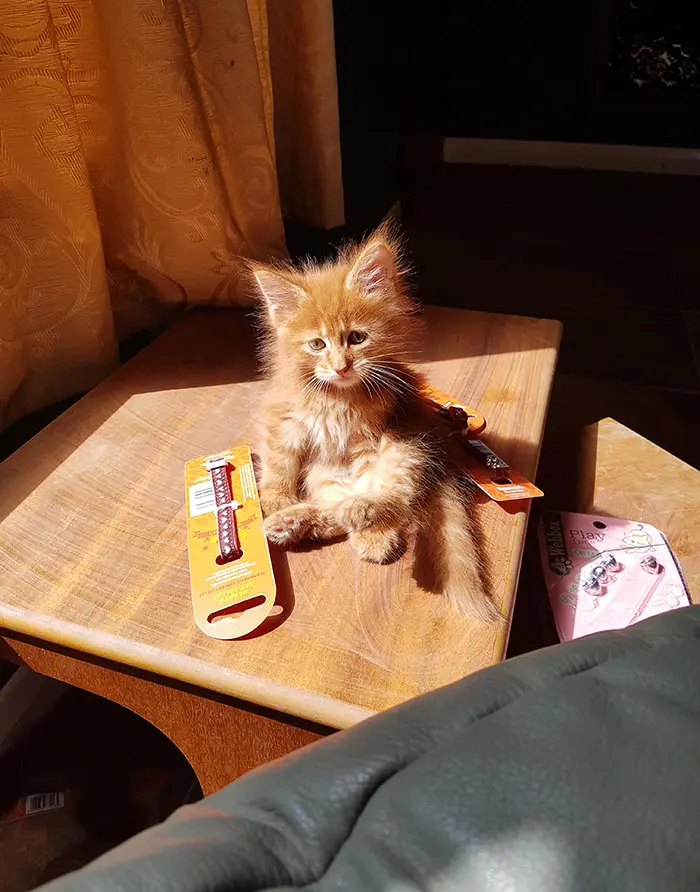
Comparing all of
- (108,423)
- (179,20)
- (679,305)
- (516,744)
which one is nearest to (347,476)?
(108,423)

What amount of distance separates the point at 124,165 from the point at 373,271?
0.49 m

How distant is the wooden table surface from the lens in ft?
2.02

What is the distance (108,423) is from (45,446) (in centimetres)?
8

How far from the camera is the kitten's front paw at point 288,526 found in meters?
0.72

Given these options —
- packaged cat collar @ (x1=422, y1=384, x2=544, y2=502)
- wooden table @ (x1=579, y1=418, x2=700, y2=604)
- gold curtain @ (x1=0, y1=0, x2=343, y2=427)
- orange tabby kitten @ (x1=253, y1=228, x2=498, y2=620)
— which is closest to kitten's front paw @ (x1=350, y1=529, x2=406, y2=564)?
orange tabby kitten @ (x1=253, y1=228, x2=498, y2=620)

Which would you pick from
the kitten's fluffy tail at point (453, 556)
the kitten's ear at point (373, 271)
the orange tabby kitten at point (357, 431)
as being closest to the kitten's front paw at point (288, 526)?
the orange tabby kitten at point (357, 431)

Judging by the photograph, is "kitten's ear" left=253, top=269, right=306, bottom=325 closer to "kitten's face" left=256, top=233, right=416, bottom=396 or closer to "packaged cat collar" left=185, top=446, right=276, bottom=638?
"kitten's face" left=256, top=233, right=416, bottom=396

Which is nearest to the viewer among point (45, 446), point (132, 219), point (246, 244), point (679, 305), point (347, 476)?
point (347, 476)

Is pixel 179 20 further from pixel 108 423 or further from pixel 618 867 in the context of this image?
pixel 618 867

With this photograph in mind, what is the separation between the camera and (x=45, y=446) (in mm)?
871

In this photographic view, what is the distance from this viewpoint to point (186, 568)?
72cm

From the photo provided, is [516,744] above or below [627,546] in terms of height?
above

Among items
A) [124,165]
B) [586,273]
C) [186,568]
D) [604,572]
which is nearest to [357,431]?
[186,568]

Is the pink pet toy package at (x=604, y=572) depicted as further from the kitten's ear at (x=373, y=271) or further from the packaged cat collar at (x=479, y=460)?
the kitten's ear at (x=373, y=271)
